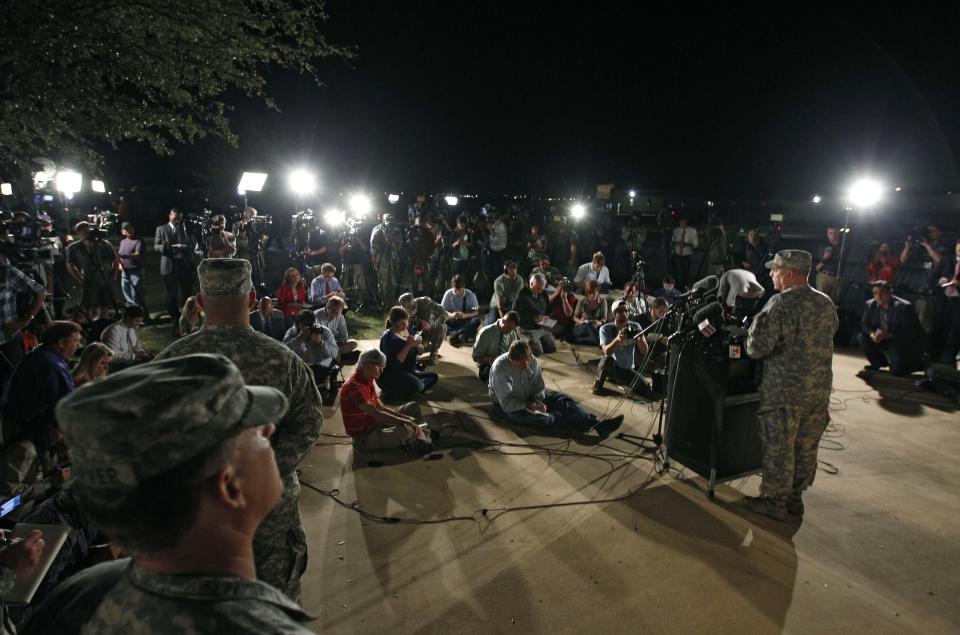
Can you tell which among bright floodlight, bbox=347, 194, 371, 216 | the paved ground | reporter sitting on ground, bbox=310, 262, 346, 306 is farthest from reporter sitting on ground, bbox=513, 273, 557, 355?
bright floodlight, bbox=347, 194, 371, 216

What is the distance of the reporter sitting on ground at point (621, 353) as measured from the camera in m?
8.16

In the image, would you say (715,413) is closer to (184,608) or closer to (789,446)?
(789,446)

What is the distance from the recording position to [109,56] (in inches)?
285

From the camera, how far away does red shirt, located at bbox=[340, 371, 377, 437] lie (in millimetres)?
5898

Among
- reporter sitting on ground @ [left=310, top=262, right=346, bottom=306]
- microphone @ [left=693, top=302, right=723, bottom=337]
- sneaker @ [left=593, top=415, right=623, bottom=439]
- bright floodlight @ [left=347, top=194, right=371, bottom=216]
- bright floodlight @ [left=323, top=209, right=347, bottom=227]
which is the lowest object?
sneaker @ [left=593, top=415, right=623, bottom=439]

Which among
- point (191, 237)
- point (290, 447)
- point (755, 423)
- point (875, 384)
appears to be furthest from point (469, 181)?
point (290, 447)

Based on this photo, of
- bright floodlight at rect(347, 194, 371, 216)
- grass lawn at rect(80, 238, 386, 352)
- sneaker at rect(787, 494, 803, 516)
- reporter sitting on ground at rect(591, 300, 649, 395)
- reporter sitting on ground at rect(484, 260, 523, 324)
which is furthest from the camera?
bright floodlight at rect(347, 194, 371, 216)

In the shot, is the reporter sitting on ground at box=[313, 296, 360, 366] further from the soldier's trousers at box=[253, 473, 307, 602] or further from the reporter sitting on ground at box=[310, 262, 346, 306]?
the soldier's trousers at box=[253, 473, 307, 602]

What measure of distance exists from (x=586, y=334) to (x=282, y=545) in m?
9.01

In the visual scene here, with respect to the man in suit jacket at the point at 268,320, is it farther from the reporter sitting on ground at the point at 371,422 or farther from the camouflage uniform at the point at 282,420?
the camouflage uniform at the point at 282,420

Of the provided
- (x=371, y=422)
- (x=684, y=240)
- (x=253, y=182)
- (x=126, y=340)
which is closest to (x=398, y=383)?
(x=371, y=422)

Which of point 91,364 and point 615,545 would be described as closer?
point 615,545

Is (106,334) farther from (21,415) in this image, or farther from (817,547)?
(817,547)

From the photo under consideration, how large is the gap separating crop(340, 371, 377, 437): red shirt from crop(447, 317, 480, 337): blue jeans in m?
5.00
